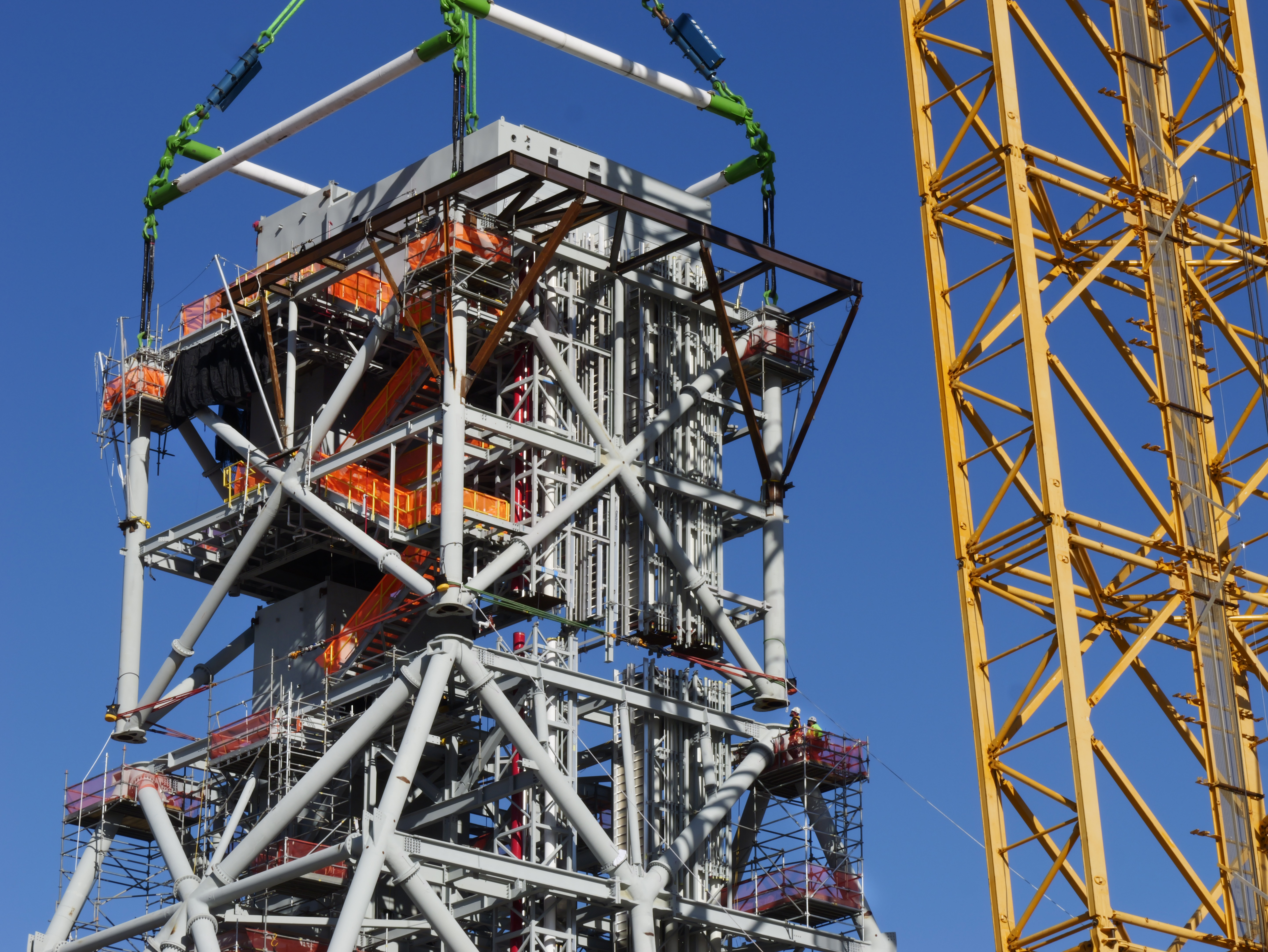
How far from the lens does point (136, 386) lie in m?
78.7

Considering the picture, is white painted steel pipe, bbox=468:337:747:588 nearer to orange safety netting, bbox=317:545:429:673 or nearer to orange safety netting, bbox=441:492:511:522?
orange safety netting, bbox=441:492:511:522

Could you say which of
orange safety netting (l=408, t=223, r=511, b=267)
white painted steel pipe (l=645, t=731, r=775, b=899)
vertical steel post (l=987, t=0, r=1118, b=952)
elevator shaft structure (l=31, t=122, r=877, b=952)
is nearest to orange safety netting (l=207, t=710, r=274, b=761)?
elevator shaft structure (l=31, t=122, r=877, b=952)

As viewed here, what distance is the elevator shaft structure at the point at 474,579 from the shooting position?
222ft

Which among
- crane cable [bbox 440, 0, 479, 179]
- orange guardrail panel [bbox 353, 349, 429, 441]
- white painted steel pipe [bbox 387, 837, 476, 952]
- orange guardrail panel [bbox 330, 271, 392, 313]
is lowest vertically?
white painted steel pipe [bbox 387, 837, 476, 952]

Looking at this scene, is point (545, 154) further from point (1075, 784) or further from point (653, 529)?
point (1075, 784)

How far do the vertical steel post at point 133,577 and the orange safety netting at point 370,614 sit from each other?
21.6 ft

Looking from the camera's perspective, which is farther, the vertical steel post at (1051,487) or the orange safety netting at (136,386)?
the orange safety netting at (136,386)

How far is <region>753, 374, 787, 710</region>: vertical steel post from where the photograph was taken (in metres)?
74.4

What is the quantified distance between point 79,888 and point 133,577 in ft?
30.4

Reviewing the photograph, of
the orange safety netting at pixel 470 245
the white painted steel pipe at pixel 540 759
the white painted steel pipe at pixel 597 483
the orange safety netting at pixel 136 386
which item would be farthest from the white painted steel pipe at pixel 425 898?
the orange safety netting at pixel 136 386

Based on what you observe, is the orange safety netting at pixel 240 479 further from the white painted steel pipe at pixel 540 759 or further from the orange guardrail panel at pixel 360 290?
the white painted steel pipe at pixel 540 759

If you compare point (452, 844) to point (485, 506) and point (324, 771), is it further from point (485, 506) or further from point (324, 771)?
point (485, 506)

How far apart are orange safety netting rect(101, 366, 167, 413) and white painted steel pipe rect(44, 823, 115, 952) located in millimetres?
12717

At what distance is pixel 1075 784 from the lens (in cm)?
5547
